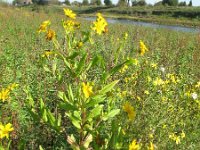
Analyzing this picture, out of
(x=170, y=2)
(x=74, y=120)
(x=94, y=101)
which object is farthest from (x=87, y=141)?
(x=170, y=2)

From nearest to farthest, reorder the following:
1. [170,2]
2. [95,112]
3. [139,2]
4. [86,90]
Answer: [86,90]
[95,112]
[170,2]
[139,2]

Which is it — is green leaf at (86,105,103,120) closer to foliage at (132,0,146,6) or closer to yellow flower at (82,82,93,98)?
yellow flower at (82,82,93,98)

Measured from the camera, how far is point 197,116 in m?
2.81

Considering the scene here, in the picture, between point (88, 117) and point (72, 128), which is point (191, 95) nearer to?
point (72, 128)

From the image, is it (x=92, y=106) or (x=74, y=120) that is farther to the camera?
(x=92, y=106)

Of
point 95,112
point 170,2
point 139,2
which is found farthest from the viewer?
point 139,2

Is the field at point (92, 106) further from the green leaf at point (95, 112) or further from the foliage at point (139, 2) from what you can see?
the foliage at point (139, 2)

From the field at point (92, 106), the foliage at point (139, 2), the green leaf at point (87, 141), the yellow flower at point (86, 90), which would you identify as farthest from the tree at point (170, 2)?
the yellow flower at point (86, 90)

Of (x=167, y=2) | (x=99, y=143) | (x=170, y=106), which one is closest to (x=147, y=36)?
(x=170, y=106)

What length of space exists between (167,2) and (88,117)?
63740mm

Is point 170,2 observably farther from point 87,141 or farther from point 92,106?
point 87,141

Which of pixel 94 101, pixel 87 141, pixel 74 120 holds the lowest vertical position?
pixel 87 141

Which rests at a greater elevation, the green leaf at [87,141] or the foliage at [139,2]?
the foliage at [139,2]

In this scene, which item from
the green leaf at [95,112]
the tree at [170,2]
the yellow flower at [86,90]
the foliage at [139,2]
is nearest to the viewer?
the yellow flower at [86,90]
